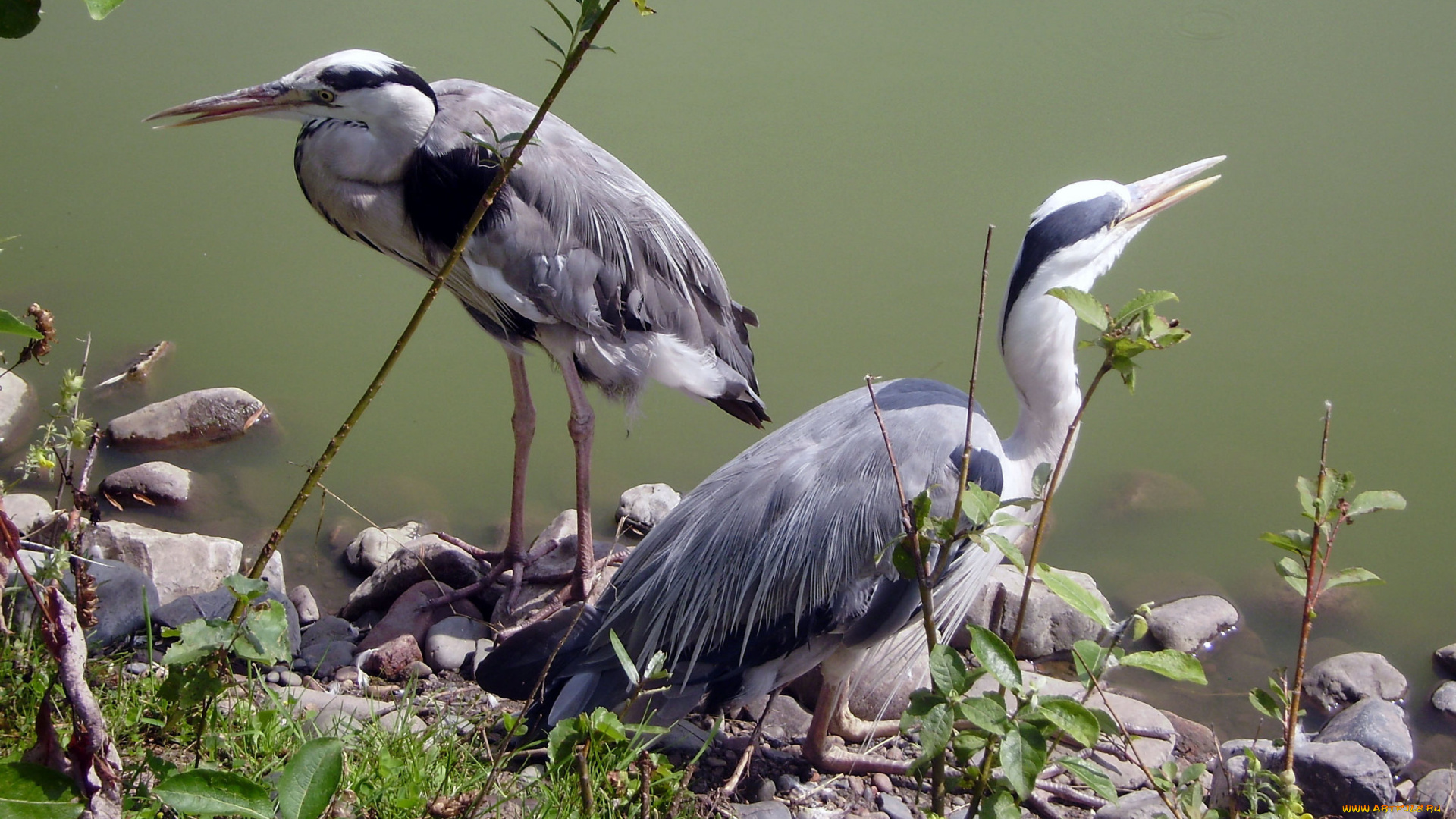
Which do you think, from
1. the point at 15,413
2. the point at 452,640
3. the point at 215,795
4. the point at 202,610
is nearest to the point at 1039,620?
the point at 452,640

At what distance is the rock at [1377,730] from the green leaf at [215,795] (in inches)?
124

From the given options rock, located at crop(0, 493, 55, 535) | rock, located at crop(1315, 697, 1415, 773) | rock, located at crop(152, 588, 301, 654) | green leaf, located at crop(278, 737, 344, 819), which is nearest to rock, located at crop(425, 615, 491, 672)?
rock, located at crop(152, 588, 301, 654)

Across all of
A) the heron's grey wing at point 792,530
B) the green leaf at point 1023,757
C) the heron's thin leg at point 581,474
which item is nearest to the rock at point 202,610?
the heron's thin leg at point 581,474

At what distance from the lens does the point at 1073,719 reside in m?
1.49

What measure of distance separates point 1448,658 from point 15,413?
5714 mm

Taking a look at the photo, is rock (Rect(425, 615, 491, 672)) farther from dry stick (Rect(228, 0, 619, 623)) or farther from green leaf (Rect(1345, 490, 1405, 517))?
green leaf (Rect(1345, 490, 1405, 517))

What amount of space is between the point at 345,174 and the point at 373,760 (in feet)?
6.18

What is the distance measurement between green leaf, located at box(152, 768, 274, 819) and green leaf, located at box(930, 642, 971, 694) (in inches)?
35.9

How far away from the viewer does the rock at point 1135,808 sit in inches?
101

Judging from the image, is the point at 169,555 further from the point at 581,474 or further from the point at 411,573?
the point at 581,474

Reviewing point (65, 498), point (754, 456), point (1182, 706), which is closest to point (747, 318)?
point (754, 456)

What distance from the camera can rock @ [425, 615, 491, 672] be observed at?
131 inches

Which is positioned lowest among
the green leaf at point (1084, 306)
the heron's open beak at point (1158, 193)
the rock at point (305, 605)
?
the rock at point (305, 605)

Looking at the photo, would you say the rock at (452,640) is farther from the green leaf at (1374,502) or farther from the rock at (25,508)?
the green leaf at (1374,502)
